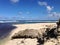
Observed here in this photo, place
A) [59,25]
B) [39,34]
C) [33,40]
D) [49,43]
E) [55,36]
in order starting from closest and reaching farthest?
[49,43]
[55,36]
[59,25]
[33,40]
[39,34]

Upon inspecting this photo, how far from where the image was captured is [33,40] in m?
21.8

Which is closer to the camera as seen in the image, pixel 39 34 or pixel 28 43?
pixel 28 43

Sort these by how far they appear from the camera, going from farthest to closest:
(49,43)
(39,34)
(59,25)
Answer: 1. (39,34)
2. (59,25)
3. (49,43)

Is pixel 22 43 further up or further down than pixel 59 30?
further down

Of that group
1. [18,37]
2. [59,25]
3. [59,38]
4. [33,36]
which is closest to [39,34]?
[33,36]

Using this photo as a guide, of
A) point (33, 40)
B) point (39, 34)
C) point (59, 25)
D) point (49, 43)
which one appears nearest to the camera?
point (49, 43)

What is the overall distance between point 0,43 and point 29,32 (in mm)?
4284

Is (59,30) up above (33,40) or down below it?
above

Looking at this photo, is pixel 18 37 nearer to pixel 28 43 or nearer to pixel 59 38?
pixel 28 43

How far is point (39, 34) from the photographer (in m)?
23.3

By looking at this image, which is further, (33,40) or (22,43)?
(33,40)

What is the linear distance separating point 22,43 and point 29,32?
11.5 ft

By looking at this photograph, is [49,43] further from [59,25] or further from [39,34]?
[39,34]

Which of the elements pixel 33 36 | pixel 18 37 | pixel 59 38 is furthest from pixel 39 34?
pixel 59 38
